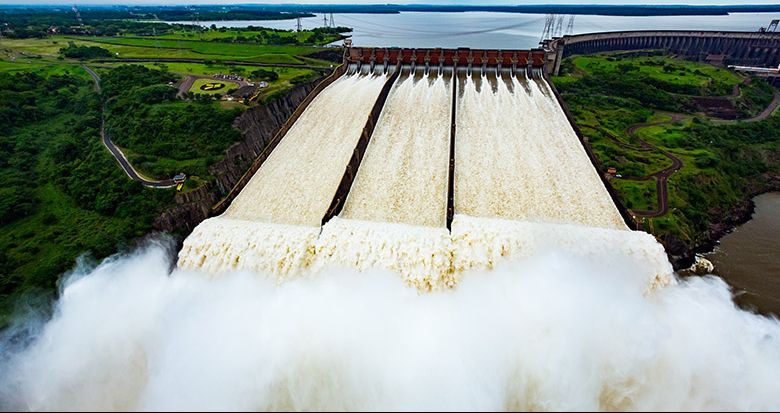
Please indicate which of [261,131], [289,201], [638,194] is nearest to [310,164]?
[289,201]

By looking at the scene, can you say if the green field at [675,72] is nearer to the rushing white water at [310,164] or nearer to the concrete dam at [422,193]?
the concrete dam at [422,193]

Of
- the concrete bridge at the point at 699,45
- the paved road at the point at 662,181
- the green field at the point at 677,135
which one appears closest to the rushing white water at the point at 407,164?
the green field at the point at 677,135

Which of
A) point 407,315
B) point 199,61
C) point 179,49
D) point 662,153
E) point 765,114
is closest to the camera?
point 407,315

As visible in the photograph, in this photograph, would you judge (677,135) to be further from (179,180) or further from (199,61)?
(199,61)

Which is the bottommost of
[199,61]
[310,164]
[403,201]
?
[403,201]

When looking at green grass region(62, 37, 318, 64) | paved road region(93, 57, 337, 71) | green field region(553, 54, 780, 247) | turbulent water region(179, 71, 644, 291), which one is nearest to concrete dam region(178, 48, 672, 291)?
turbulent water region(179, 71, 644, 291)

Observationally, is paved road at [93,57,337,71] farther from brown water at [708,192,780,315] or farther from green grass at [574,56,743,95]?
green grass at [574,56,743,95]

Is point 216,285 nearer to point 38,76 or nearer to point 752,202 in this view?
point 752,202
